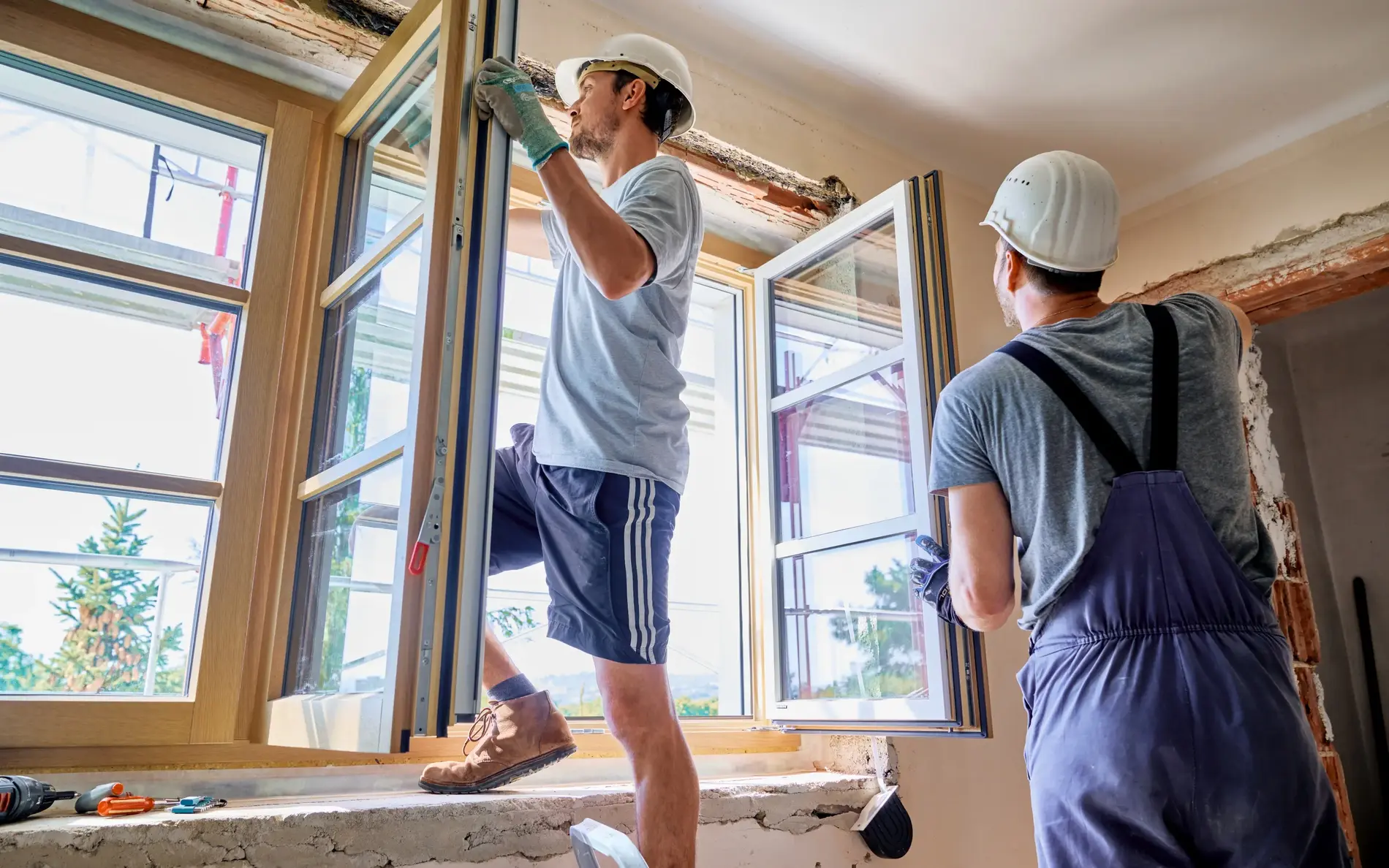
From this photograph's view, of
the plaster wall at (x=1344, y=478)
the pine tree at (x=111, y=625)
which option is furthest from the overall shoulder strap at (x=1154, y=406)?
the plaster wall at (x=1344, y=478)

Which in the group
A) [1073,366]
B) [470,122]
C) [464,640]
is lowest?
[464,640]

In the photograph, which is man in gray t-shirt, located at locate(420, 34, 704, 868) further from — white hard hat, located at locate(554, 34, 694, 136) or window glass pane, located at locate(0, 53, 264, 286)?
window glass pane, located at locate(0, 53, 264, 286)

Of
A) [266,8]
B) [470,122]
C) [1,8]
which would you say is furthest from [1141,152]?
[1,8]

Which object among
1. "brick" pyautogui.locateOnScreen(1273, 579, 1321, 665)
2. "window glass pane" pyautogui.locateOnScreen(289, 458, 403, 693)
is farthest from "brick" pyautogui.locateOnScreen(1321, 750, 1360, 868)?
"window glass pane" pyautogui.locateOnScreen(289, 458, 403, 693)

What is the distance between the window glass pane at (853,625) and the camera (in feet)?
7.29

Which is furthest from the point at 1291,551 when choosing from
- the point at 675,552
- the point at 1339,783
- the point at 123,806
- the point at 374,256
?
the point at 123,806

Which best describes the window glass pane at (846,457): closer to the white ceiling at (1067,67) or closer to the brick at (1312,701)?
the white ceiling at (1067,67)

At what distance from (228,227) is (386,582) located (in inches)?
41.5

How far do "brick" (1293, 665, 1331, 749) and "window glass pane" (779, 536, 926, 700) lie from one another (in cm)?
155

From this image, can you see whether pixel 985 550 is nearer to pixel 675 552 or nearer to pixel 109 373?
pixel 109 373

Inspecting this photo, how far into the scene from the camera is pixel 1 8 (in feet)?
5.86

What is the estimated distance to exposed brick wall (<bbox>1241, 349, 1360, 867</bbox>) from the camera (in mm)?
2941

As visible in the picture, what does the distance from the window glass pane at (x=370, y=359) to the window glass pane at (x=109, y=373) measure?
0.73ft

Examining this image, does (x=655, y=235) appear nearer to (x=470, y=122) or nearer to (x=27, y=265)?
(x=470, y=122)
